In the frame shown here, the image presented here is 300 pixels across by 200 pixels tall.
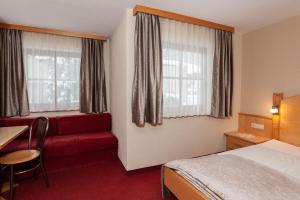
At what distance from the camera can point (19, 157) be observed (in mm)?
2104

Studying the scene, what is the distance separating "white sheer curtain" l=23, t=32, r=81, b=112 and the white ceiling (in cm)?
35

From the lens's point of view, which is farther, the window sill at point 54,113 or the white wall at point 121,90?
the window sill at point 54,113

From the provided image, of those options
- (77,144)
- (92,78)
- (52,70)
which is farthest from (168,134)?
(52,70)

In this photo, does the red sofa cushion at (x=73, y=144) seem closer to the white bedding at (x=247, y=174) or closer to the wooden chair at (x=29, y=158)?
the wooden chair at (x=29, y=158)

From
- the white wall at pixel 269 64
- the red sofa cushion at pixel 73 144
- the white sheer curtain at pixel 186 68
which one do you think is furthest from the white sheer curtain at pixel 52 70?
the white wall at pixel 269 64

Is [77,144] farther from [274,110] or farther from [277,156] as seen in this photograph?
[274,110]

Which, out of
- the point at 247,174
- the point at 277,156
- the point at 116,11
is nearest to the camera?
the point at 247,174

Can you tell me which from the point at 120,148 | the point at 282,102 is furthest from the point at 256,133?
the point at 120,148

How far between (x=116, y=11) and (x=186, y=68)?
1.33 metres

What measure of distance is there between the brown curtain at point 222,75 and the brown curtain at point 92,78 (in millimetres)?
2148

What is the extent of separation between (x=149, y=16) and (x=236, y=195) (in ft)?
7.39

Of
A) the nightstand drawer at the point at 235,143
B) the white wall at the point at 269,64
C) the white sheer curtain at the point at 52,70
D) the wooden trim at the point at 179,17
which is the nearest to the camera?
the wooden trim at the point at 179,17

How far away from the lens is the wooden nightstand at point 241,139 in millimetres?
2789

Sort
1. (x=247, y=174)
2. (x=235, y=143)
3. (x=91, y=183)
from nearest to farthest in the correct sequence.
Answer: (x=247, y=174)
(x=91, y=183)
(x=235, y=143)
